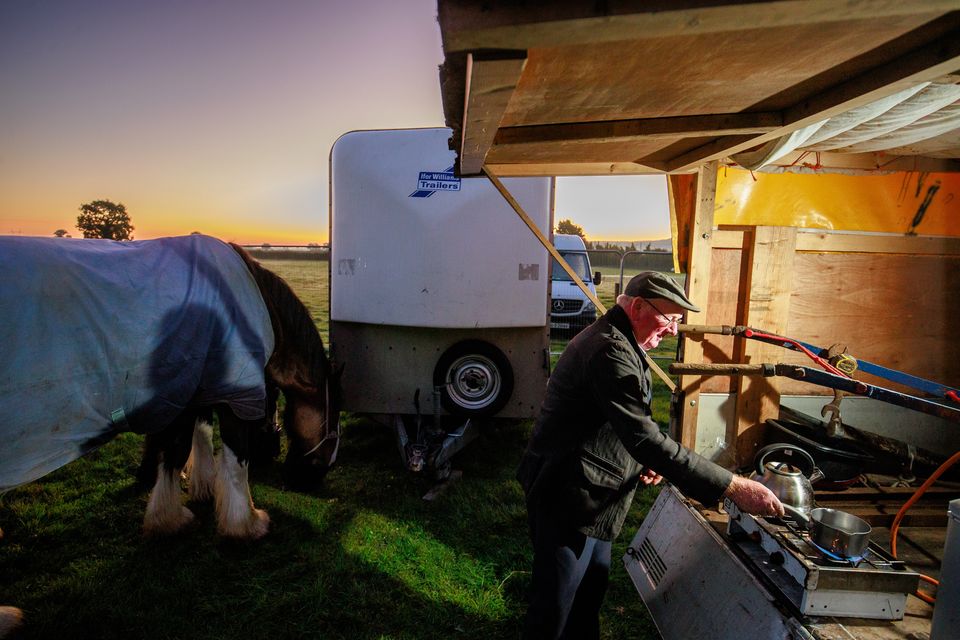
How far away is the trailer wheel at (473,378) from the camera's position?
4.32 m

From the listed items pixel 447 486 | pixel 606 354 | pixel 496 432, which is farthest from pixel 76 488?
pixel 606 354

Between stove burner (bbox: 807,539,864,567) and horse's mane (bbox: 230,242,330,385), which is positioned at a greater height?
horse's mane (bbox: 230,242,330,385)

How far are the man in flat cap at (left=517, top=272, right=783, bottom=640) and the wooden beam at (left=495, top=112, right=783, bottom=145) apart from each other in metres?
0.64

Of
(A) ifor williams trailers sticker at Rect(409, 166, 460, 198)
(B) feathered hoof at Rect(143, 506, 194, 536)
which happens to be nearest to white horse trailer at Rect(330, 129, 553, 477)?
(A) ifor williams trailers sticker at Rect(409, 166, 460, 198)

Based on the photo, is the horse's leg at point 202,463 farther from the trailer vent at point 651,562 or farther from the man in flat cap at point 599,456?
the trailer vent at point 651,562

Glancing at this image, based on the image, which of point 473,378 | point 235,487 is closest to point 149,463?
point 235,487

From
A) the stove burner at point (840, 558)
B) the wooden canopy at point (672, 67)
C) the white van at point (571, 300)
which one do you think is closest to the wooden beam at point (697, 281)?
the wooden canopy at point (672, 67)

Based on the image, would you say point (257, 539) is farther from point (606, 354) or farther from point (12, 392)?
point (606, 354)

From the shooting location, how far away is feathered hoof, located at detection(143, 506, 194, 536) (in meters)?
3.48

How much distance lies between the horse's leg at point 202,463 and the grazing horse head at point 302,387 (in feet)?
2.16

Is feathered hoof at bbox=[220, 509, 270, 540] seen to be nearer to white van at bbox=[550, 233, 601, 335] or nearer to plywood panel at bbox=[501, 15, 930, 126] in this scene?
plywood panel at bbox=[501, 15, 930, 126]

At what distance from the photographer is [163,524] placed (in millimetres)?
3502

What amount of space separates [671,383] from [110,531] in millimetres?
4425

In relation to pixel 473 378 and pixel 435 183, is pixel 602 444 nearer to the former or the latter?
pixel 473 378
